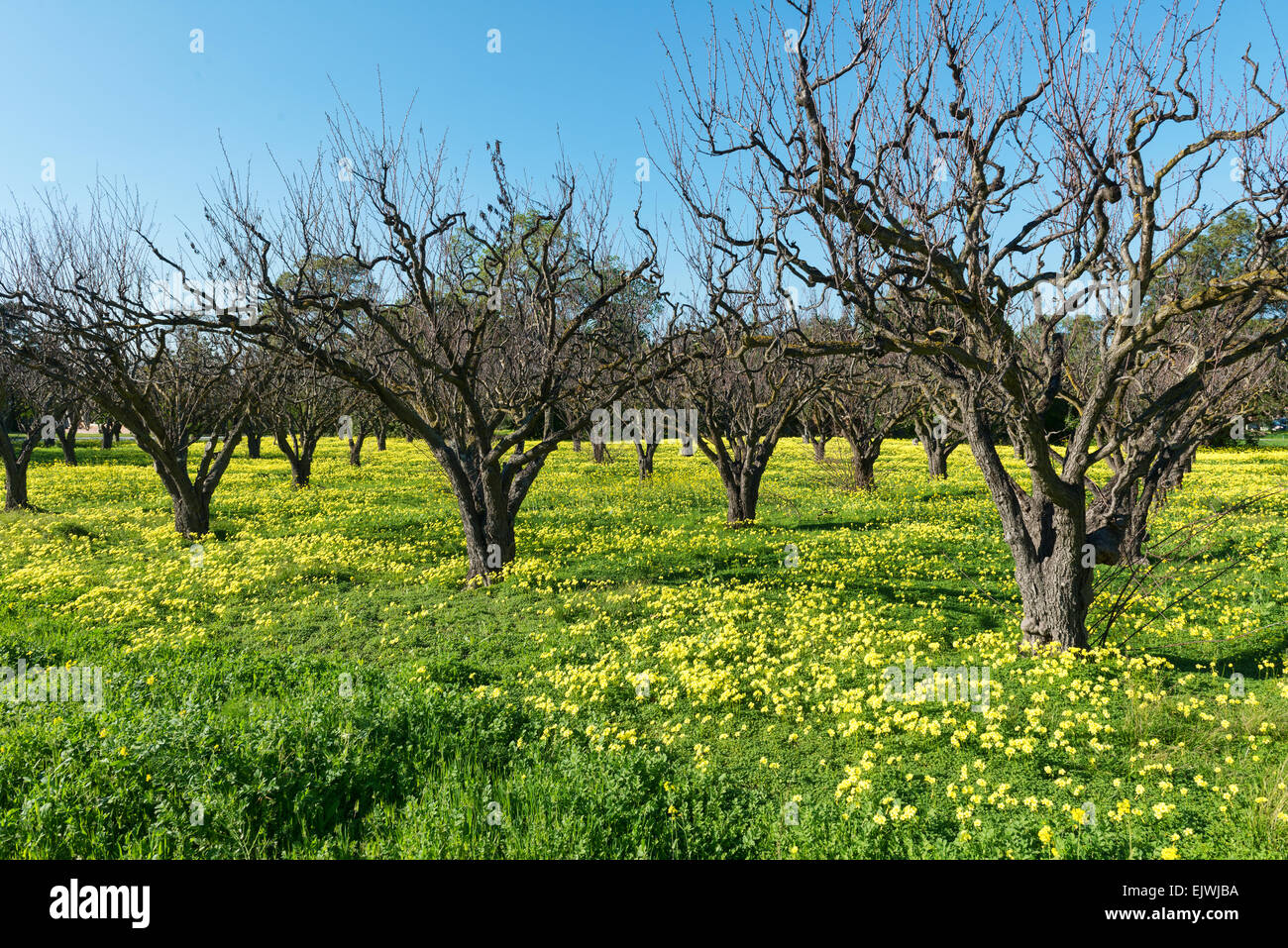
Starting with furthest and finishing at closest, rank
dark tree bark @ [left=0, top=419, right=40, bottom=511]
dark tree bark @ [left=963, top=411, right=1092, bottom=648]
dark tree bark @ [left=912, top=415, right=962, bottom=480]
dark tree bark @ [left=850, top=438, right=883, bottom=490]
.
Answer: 1. dark tree bark @ [left=912, top=415, right=962, bottom=480]
2. dark tree bark @ [left=850, top=438, right=883, bottom=490]
3. dark tree bark @ [left=0, top=419, right=40, bottom=511]
4. dark tree bark @ [left=963, top=411, right=1092, bottom=648]

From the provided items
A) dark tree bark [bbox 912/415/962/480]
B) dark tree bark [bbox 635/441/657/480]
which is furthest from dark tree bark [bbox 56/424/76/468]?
dark tree bark [bbox 912/415/962/480]

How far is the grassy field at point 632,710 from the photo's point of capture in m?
4.84

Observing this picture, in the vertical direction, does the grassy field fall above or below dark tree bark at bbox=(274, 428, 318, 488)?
below

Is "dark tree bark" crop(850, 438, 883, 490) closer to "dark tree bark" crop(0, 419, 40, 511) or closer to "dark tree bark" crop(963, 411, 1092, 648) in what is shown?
"dark tree bark" crop(963, 411, 1092, 648)

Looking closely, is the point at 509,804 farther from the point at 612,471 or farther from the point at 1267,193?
the point at 612,471

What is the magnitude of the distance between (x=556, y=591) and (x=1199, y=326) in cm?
1179

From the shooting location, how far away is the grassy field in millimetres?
4840

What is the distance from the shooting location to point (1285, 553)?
486 inches

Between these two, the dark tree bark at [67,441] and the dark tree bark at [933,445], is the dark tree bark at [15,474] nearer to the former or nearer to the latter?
the dark tree bark at [67,441]

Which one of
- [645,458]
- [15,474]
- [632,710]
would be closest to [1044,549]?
[632,710]

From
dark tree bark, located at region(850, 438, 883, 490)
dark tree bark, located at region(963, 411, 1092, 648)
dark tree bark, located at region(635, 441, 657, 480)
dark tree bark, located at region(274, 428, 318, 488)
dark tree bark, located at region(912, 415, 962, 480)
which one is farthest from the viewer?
dark tree bark, located at region(635, 441, 657, 480)

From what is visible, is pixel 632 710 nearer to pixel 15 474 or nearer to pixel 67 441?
pixel 15 474

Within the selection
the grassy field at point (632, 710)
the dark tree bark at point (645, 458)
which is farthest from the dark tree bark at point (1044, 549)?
the dark tree bark at point (645, 458)

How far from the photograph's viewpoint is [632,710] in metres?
7.31
